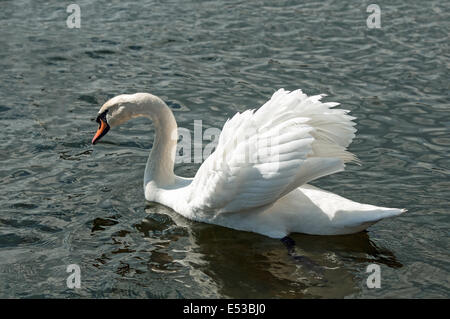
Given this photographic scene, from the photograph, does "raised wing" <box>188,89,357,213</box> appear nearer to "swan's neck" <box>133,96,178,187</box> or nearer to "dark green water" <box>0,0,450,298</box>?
"dark green water" <box>0,0,450,298</box>

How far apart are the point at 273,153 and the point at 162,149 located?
221 cm

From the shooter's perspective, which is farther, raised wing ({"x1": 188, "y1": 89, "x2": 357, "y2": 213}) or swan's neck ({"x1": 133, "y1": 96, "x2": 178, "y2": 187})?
swan's neck ({"x1": 133, "y1": 96, "x2": 178, "y2": 187})

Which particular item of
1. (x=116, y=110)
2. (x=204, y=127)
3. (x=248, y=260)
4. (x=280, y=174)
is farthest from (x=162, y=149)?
(x=280, y=174)

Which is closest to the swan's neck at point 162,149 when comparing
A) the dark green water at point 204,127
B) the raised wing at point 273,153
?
the dark green water at point 204,127

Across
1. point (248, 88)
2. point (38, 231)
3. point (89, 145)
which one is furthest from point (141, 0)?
point (38, 231)

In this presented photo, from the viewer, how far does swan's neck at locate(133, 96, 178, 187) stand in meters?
9.16

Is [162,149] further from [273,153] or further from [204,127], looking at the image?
[273,153]

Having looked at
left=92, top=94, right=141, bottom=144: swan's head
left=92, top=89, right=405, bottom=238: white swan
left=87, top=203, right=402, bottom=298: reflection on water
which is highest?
left=92, top=94, right=141, bottom=144: swan's head

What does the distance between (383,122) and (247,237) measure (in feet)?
11.6

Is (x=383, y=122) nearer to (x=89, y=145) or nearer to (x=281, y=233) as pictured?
(x=281, y=233)

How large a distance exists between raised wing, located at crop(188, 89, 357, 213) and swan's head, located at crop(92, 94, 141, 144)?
1516mm

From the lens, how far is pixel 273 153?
7477 mm

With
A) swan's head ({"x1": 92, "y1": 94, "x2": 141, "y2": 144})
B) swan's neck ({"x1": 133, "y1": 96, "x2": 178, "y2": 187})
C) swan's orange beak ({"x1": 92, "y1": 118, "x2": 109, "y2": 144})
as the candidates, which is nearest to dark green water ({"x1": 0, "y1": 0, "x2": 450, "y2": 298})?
swan's neck ({"x1": 133, "y1": 96, "x2": 178, "y2": 187})

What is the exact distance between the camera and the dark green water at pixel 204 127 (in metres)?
7.57
